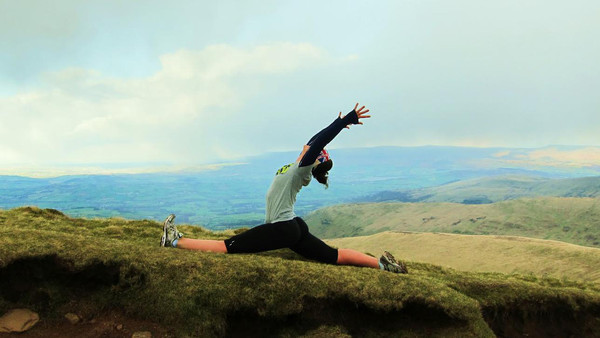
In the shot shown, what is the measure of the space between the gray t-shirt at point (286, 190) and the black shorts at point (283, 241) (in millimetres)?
215

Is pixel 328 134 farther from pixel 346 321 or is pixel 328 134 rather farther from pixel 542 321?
pixel 542 321

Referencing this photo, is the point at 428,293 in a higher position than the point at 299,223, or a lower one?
lower

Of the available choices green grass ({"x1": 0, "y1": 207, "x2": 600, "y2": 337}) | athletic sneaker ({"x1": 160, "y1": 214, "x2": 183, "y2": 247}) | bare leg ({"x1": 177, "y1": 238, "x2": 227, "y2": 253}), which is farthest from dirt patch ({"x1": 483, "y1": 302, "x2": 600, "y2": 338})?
athletic sneaker ({"x1": 160, "y1": 214, "x2": 183, "y2": 247})

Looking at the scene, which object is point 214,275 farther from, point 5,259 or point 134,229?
point 134,229

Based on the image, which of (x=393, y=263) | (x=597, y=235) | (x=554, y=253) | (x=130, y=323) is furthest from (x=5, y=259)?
(x=597, y=235)

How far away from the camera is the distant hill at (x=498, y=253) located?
3618cm

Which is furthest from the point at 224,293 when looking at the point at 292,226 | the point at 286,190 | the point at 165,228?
the point at 165,228

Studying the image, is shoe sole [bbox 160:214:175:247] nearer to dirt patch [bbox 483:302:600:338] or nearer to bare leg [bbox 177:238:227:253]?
bare leg [bbox 177:238:227:253]

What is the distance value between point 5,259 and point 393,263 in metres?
9.14

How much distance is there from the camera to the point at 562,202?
16712cm

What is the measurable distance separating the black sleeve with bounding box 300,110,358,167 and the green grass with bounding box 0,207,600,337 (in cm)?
273

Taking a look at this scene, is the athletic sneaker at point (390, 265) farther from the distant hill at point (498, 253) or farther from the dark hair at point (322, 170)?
the distant hill at point (498, 253)

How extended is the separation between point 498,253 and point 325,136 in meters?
59.3

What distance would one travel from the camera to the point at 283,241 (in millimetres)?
9539
